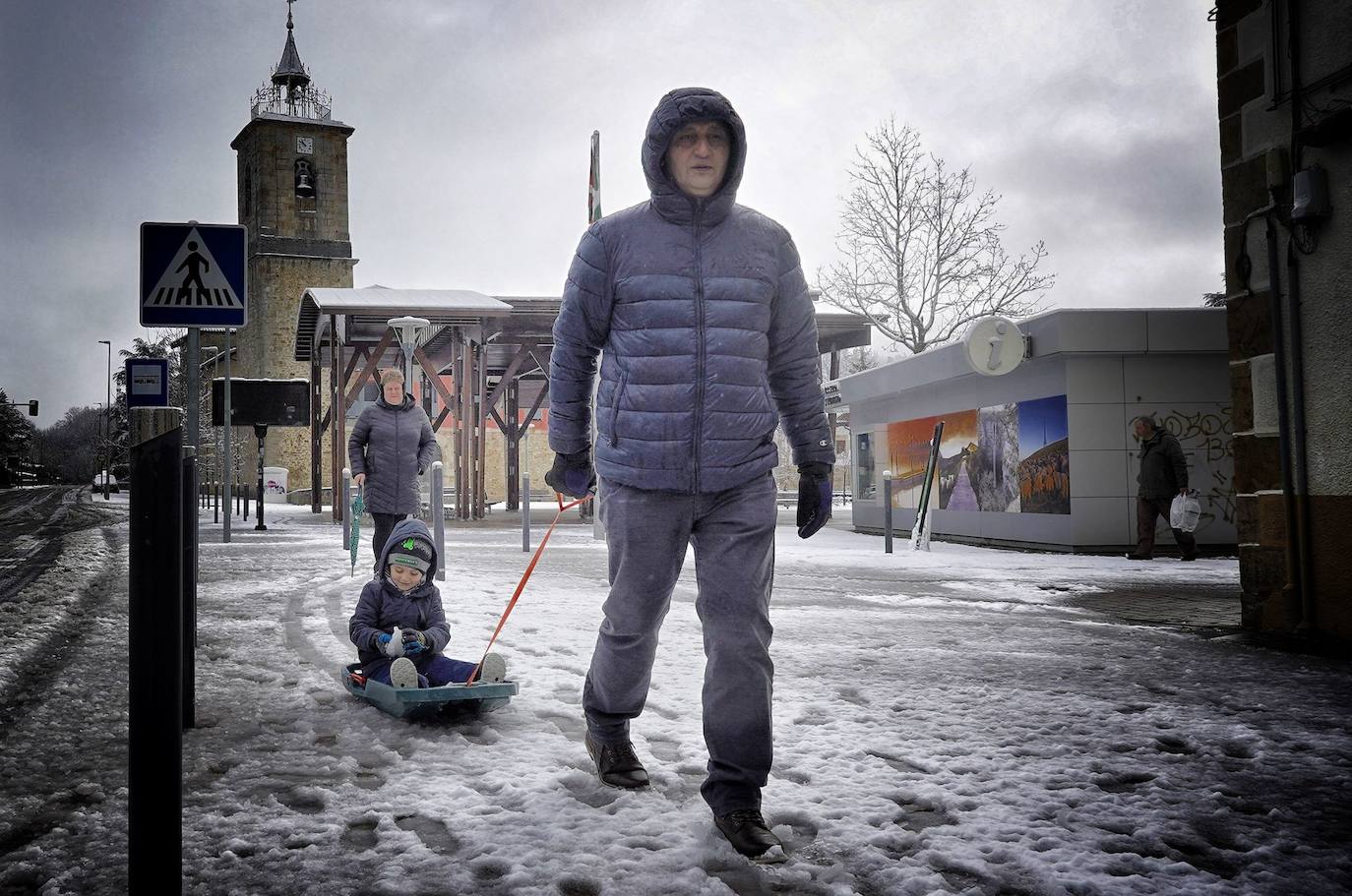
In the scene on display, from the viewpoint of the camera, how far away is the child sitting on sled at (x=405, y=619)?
181 inches

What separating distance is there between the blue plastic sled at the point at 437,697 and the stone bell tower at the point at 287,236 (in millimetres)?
48226

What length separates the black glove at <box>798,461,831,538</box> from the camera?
3414 mm

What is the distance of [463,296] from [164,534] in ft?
73.1

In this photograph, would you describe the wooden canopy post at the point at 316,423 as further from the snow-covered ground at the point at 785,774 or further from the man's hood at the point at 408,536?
the man's hood at the point at 408,536

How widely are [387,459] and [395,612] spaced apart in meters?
3.84

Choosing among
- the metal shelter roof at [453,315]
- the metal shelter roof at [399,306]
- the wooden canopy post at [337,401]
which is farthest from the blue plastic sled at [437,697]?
the wooden canopy post at [337,401]

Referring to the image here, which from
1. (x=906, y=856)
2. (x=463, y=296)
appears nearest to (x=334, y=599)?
(x=906, y=856)

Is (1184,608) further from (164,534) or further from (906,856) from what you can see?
(164,534)

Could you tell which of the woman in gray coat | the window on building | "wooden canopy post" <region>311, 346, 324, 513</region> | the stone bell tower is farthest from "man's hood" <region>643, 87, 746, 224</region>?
the stone bell tower

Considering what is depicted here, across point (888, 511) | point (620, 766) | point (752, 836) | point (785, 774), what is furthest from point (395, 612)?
point (888, 511)

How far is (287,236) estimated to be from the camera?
51.2 m

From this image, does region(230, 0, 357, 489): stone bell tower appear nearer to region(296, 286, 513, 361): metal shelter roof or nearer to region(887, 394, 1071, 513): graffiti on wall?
region(296, 286, 513, 361): metal shelter roof

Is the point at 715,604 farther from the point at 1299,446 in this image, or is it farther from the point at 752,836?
the point at 1299,446

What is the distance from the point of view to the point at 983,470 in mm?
16141
